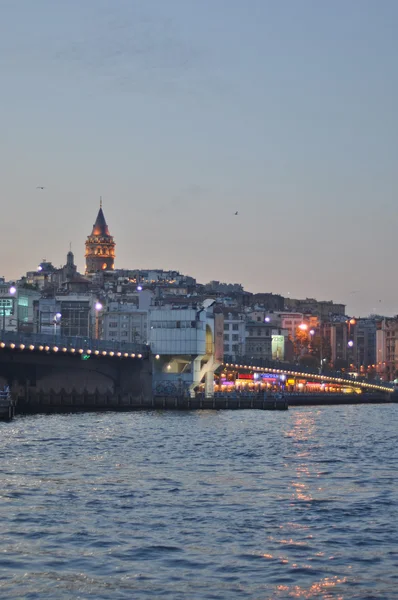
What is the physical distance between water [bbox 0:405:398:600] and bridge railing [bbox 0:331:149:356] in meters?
36.1

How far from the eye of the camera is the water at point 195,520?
32.8 metres

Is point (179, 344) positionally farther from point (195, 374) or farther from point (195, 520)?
point (195, 520)

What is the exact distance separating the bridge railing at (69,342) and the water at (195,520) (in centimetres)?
3611

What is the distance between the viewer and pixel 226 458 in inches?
2616

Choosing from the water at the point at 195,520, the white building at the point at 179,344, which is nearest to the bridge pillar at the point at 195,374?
the white building at the point at 179,344

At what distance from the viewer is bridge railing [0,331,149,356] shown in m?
113

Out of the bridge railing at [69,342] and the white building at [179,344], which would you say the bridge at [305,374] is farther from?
the bridge railing at [69,342]

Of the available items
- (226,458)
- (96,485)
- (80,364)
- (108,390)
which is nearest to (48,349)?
(80,364)

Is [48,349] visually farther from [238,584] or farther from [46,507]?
[238,584]

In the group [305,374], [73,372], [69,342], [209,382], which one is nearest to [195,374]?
[209,382]

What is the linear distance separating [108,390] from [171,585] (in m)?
104

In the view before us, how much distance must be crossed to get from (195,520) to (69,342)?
82581 millimetres

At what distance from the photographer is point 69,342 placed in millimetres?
123750

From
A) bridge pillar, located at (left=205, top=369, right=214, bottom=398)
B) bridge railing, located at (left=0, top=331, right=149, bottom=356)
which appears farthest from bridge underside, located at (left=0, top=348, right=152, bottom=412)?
bridge pillar, located at (left=205, top=369, right=214, bottom=398)
